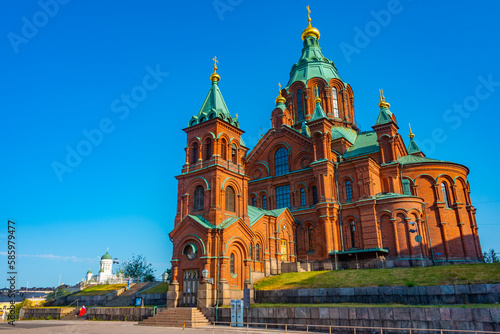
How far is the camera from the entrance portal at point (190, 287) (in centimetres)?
2702

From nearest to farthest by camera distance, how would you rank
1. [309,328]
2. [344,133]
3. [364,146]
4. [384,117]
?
[309,328], [384,117], [364,146], [344,133]

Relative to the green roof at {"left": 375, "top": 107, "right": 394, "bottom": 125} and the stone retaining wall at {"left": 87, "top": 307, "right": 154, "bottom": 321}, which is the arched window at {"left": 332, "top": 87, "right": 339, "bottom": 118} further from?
the stone retaining wall at {"left": 87, "top": 307, "right": 154, "bottom": 321}

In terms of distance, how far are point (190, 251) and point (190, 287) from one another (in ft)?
8.39

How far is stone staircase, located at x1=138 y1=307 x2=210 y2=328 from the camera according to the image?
23375 millimetres

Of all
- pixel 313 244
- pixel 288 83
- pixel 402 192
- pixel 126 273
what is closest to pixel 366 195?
pixel 402 192

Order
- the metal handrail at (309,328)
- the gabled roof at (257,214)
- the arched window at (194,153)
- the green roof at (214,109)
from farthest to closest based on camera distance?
the arched window at (194,153) < the gabled roof at (257,214) < the green roof at (214,109) < the metal handrail at (309,328)

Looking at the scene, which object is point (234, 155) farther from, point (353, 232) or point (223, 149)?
point (353, 232)

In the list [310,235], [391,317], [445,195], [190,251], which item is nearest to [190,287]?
[190,251]

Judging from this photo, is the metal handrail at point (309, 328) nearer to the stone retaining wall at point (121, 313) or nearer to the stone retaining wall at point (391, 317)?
the stone retaining wall at point (391, 317)

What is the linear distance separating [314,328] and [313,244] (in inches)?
649

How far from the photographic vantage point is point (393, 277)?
2275cm

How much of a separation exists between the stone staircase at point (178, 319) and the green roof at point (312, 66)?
108 ft

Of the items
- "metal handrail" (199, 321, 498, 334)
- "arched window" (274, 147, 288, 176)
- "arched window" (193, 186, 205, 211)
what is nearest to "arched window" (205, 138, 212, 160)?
"arched window" (193, 186, 205, 211)

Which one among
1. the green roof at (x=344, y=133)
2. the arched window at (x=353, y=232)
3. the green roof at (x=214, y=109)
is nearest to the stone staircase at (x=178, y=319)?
the green roof at (x=214, y=109)
